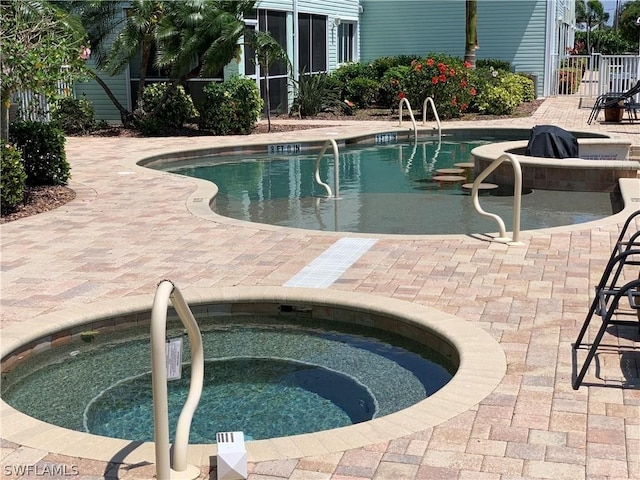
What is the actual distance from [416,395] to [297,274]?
2116mm

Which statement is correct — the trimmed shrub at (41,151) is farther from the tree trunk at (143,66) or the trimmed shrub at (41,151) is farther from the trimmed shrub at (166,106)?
the tree trunk at (143,66)

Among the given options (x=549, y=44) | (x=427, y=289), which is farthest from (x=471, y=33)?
(x=427, y=289)

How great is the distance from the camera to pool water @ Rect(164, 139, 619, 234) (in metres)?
9.49

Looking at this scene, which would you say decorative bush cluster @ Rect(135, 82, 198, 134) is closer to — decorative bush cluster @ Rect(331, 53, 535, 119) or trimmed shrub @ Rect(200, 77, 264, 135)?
trimmed shrub @ Rect(200, 77, 264, 135)

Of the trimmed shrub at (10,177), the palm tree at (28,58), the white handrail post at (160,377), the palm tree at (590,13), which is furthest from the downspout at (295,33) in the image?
the palm tree at (590,13)

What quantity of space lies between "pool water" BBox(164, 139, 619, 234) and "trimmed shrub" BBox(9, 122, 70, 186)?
2193mm

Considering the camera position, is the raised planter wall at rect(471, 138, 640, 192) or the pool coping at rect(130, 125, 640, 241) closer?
the pool coping at rect(130, 125, 640, 241)

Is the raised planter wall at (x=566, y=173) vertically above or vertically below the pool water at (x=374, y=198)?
above

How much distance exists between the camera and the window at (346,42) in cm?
2720

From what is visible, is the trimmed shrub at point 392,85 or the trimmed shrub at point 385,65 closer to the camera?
the trimmed shrub at point 392,85

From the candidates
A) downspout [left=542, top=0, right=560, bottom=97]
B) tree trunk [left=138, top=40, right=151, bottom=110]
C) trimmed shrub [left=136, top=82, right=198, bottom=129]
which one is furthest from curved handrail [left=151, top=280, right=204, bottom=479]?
downspout [left=542, top=0, right=560, bottom=97]

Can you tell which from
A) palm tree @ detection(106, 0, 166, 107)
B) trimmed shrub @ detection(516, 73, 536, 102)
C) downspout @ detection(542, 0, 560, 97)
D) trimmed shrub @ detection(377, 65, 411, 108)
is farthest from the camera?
downspout @ detection(542, 0, 560, 97)

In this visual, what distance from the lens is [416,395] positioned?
189 inches

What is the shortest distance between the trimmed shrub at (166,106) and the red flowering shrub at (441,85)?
5.85 m
